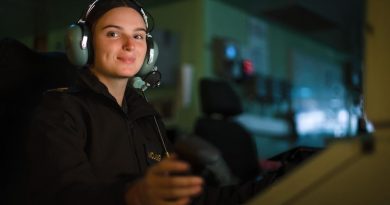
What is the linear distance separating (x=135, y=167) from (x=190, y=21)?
3.28m

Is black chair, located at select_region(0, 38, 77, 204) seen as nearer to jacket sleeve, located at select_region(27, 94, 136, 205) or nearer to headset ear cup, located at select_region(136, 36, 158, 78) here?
jacket sleeve, located at select_region(27, 94, 136, 205)

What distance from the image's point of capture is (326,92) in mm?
6551

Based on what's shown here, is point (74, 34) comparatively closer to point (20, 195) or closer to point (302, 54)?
point (20, 195)

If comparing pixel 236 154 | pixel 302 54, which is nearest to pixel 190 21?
pixel 236 154

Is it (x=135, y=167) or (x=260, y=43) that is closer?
(x=135, y=167)

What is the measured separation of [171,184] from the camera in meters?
0.49

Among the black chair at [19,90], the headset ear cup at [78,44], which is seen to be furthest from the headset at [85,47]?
the black chair at [19,90]

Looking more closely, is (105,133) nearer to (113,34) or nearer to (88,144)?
(88,144)

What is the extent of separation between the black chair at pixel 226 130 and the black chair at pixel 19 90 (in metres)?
1.49

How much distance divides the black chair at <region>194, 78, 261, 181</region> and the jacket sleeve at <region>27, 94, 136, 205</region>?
173cm

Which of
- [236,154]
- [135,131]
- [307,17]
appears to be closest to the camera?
[135,131]

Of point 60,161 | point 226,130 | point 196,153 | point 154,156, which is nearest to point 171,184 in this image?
point 196,153

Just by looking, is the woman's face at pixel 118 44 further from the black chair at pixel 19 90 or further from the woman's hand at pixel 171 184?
the woman's hand at pixel 171 184

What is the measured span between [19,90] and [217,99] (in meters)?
1.75
